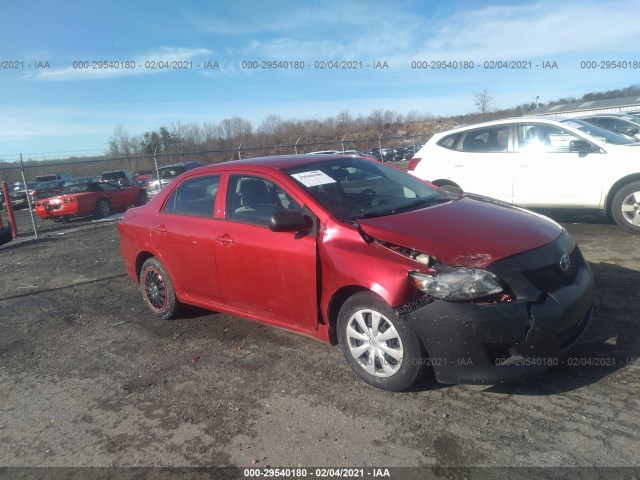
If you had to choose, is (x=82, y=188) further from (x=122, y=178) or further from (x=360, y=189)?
(x=360, y=189)

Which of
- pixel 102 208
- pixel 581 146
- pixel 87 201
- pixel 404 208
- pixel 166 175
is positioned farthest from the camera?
pixel 166 175

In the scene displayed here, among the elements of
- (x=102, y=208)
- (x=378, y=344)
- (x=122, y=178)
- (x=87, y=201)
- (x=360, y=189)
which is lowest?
(x=102, y=208)

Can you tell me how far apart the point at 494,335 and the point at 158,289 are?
363cm

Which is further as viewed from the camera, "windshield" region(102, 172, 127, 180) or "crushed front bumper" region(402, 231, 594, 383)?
"windshield" region(102, 172, 127, 180)

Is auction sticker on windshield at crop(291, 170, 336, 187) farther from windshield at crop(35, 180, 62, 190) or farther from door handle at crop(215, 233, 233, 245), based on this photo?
windshield at crop(35, 180, 62, 190)

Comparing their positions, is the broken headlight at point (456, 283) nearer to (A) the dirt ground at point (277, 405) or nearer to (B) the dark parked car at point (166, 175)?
(A) the dirt ground at point (277, 405)

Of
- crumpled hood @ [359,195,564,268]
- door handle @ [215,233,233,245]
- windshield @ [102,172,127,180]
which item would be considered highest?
crumpled hood @ [359,195,564,268]

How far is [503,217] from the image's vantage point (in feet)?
12.5

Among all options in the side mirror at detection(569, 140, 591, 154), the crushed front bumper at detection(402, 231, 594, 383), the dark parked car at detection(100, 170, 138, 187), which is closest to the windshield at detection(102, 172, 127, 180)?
the dark parked car at detection(100, 170, 138, 187)

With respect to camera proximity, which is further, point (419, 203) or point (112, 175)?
point (112, 175)

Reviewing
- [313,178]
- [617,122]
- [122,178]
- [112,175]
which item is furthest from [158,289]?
[112,175]

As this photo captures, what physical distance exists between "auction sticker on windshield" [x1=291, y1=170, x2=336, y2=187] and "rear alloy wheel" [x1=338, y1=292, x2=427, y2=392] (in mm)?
1102

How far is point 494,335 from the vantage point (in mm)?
3031

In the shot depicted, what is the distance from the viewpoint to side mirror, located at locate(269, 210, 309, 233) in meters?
3.75
